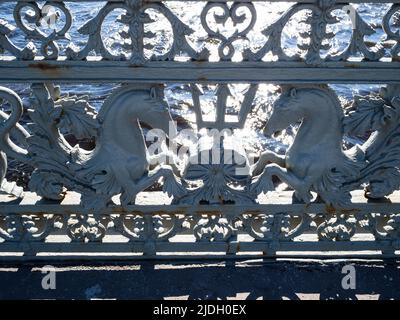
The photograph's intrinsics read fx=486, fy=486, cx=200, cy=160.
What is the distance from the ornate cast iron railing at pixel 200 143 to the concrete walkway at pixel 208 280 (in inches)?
3.4

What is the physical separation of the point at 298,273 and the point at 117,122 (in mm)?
1285

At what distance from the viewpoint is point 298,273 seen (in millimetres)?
2693

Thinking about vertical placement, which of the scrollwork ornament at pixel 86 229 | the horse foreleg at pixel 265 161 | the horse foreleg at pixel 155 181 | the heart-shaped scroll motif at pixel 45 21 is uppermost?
the heart-shaped scroll motif at pixel 45 21

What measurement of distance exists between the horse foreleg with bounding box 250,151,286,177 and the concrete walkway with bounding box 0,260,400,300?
527mm

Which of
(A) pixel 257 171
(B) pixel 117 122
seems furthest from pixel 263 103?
(B) pixel 117 122

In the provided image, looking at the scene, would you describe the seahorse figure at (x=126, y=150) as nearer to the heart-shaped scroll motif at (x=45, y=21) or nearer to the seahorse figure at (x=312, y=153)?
the heart-shaped scroll motif at (x=45, y=21)

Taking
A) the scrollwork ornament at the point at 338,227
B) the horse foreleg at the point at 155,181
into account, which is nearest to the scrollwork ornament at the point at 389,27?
the scrollwork ornament at the point at 338,227

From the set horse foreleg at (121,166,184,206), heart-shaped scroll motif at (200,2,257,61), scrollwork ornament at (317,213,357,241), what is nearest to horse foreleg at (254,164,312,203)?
scrollwork ornament at (317,213,357,241)

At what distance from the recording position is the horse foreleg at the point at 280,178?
2566mm

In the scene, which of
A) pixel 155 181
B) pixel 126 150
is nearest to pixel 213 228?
pixel 155 181

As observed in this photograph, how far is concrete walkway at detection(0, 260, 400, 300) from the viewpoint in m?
2.57

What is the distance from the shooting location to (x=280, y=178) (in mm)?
2584

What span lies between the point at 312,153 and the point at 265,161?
0.84 ft
